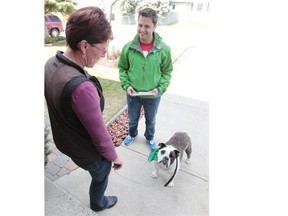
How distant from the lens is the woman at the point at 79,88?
144 cm

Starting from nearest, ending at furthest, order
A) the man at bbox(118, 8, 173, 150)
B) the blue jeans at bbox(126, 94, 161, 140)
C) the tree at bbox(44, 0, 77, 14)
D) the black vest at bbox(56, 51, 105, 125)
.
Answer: the black vest at bbox(56, 51, 105, 125) → the man at bbox(118, 8, 173, 150) → the blue jeans at bbox(126, 94, 161, 140) → the tree at bbox(44, 0, 77, 14)

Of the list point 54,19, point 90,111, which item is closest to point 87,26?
point 90,111

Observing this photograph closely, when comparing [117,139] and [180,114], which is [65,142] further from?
[180,114]

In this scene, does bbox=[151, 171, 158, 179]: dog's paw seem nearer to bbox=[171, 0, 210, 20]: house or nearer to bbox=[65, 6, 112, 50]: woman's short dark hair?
bbox=[65, 6, 112, 50]: woman's short dark hair

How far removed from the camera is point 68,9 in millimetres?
12320

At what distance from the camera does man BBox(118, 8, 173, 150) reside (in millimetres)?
2627

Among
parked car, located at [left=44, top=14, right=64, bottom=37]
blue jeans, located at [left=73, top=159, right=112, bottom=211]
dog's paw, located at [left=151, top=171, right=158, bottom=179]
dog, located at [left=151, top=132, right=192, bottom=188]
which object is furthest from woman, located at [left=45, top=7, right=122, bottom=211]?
parked car, located at [left=44, top=14, right=64, bottom=37]

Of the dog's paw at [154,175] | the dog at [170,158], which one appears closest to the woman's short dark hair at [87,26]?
the dog at [170,158]

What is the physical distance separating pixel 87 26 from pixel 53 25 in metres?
14.4

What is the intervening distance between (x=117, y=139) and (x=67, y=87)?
2509 millimetres

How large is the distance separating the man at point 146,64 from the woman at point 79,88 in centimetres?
116

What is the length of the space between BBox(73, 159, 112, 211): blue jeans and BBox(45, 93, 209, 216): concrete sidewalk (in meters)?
0.11

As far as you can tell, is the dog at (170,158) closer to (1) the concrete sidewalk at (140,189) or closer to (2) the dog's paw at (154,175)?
(2) the dog's paw at (154,175)

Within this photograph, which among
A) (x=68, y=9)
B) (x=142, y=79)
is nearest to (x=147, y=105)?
(x=142, y=79)
